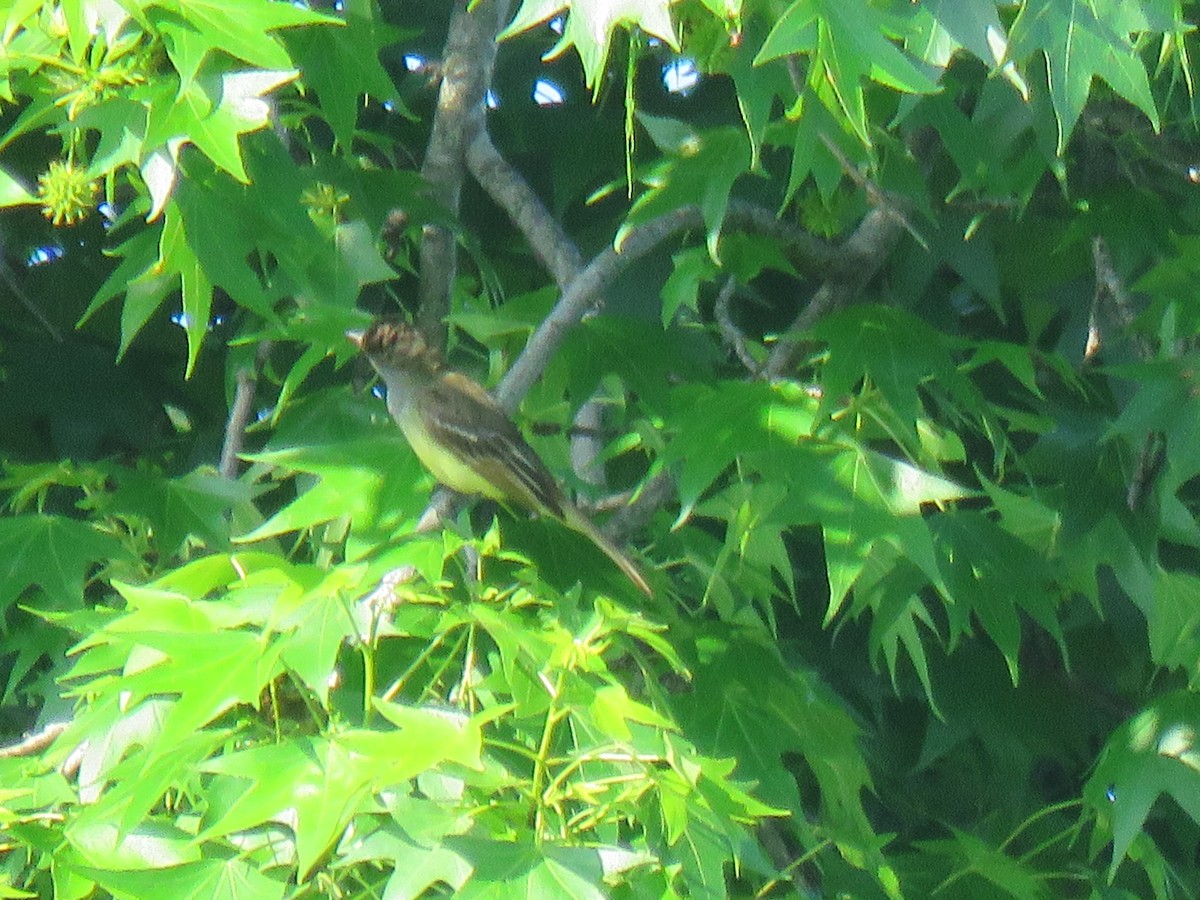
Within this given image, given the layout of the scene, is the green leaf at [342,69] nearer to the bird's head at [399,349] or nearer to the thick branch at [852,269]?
the bird's head at [399,349]

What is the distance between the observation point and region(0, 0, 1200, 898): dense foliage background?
111 inches

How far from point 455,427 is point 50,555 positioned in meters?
1.34

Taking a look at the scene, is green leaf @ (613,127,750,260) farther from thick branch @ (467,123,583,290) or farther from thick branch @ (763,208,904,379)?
thick branch @ (763,208,904,379)

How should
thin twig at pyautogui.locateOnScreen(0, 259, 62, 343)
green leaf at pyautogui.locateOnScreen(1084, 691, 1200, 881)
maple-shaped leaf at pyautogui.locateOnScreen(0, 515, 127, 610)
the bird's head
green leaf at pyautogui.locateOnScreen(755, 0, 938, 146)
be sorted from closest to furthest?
green leaf at pyautogui.locateOnScreen(755, 0, 938, 146)
maple-shaped leaf at pyautogui.locateOnScreen(0, 515, 127, 610)
green leaf at pyautogui.locateOnScreen(1084, 691, 1200, 881)
the bird's head
thin twig at pyautogui.locateOnScreen(0, 259, 62, 343)

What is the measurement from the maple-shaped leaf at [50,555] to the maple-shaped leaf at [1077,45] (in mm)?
2316

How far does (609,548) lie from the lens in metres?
3.78

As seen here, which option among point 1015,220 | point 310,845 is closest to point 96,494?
point 310,845

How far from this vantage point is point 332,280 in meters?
4.06

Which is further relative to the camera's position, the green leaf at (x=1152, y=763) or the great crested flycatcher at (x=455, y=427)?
the great crested flycatcher at (x=455, y=427)

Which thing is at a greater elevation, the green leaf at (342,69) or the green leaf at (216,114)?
the green leaf at (216,114)

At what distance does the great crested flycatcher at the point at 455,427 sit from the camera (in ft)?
14.4

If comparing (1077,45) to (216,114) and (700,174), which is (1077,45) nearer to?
(700,174)

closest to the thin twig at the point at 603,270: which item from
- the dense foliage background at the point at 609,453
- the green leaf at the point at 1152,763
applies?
the dense foliage background at the point at 609,453

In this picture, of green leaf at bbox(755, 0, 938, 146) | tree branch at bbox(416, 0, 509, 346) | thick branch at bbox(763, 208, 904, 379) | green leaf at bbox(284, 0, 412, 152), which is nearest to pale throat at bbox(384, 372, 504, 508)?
tree branch at bbox(416, 0, 509, 346)
